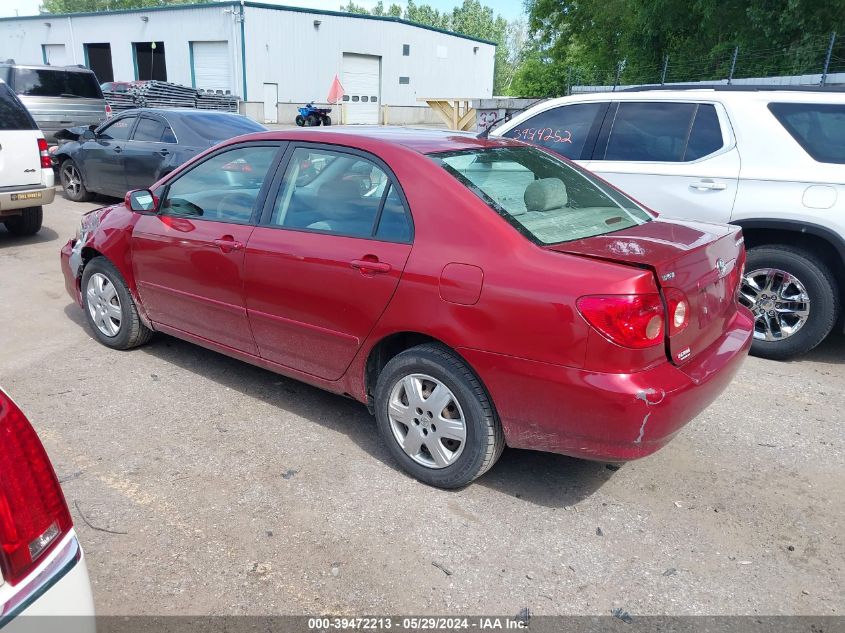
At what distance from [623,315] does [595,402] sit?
1.22ft

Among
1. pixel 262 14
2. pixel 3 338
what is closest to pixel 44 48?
pixel 262 14

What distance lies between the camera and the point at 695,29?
757 inches

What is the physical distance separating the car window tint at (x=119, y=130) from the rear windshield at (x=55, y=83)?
408 cm

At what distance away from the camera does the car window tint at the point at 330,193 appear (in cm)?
349

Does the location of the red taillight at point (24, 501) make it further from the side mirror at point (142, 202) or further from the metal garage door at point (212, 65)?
the metal garage door at point (212, 65)

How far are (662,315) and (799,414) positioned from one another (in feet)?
6.89

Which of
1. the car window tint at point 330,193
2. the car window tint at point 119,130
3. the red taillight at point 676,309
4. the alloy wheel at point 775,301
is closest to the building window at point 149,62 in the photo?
the car window tint at point 119,130

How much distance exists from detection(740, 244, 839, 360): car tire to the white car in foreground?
4917 mm

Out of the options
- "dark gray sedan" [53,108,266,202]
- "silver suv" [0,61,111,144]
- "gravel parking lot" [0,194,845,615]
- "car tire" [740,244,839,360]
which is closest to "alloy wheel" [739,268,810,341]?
"car tire" [740,244,839,360]

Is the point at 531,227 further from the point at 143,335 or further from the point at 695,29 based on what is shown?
the point at 695,29

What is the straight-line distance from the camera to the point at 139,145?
392 inches

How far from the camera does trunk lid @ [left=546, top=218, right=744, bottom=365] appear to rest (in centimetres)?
287

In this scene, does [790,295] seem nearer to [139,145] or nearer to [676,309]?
[676,309]

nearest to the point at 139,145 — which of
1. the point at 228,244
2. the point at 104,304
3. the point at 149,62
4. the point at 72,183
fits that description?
the point at 72,183
